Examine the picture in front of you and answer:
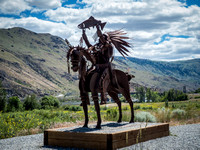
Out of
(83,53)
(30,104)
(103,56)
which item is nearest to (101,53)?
(103,56)

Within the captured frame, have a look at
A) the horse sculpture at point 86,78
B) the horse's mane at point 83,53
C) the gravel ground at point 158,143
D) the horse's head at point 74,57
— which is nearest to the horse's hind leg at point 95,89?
the horse sculpture at point 86,78

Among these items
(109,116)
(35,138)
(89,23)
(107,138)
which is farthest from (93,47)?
(109,116)

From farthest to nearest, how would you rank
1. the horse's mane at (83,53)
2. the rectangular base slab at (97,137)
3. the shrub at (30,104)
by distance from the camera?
1. the shrub at (30,104)
2. the horse's mane at (83,53)
3. the rectangular base slab at (97,137)

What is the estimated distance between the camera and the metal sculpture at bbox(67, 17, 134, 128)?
29.9ft

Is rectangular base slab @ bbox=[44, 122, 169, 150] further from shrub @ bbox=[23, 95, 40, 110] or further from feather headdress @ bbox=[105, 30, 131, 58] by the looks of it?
shrub @ bbox=[23, 95, 40, 110]

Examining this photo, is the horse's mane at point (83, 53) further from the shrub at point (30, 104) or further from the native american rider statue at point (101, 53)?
the shrub at point (30, 104)

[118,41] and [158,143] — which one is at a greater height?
[118,41]

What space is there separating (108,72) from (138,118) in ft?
16.8

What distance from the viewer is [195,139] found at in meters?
9.39

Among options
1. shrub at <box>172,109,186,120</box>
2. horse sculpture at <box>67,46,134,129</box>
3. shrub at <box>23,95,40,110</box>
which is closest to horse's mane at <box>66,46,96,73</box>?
horse sculpture at <box>67,46,134,129</box>

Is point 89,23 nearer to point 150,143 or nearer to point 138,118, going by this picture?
point 150,143

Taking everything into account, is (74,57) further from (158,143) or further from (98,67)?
(158,143)

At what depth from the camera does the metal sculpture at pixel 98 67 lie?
910cm

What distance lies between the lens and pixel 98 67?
31.7 ft
